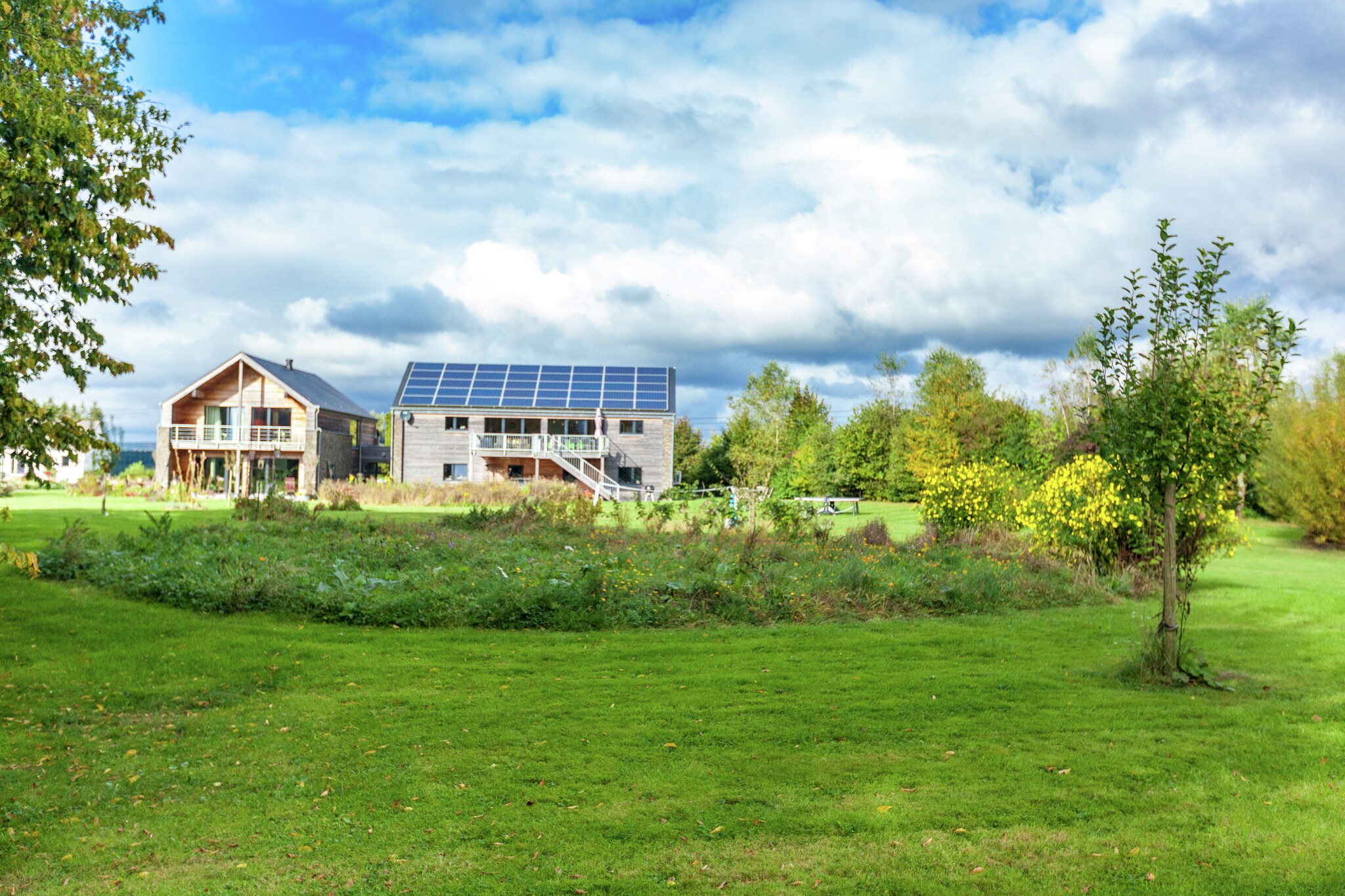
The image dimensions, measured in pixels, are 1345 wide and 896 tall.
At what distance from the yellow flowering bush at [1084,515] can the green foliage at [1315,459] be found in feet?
40.6

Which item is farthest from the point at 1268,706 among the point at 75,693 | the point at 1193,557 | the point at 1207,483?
the point at 75,693

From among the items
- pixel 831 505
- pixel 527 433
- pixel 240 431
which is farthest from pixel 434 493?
pixel 240 431

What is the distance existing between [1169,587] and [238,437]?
133ft

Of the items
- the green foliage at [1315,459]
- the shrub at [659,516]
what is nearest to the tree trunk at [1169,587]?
the shrub at [659,516]

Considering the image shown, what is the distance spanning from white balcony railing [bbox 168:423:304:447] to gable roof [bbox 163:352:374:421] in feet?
4.80

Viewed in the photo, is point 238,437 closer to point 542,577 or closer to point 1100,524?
point 542,577

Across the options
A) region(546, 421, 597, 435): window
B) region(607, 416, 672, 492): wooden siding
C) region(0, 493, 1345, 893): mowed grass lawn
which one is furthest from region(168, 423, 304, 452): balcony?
region(0, 493, 1345, 893): mowed grass lawn

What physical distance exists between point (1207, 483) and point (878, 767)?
4.36 metres

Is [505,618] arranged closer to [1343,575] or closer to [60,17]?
[60,17]

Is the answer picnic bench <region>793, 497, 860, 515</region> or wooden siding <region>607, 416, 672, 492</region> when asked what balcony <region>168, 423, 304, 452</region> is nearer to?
wooden siding <region>607, 416, 672, 492</region>

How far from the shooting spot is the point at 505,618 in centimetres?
995

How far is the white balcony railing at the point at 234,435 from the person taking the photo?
1598 inches

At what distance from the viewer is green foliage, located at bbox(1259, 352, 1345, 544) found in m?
23.7

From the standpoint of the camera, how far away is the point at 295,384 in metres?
41.9
